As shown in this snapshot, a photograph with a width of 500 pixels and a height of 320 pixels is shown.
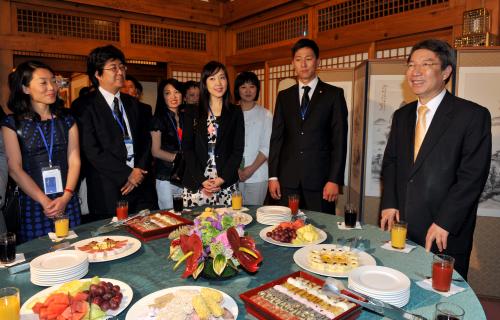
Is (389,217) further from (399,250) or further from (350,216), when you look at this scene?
(399,250)

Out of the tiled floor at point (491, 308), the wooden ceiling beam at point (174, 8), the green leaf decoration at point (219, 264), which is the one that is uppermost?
the wooden ceiling beam at point (174, 8)

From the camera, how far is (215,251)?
1296mm

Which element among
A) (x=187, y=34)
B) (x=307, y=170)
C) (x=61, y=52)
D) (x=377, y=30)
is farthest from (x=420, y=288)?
(x=187, y=34)

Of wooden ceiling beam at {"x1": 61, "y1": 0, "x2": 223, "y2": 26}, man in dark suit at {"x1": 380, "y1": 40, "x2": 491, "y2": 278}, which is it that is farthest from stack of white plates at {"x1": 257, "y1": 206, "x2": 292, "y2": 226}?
wooden ceiling beam at {"x1": 61, "y1": 0, "x2": 223, "y2": 26}

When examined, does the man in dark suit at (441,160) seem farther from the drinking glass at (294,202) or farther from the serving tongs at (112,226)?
the serving tongs at (112,226)

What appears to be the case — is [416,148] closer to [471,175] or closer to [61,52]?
[471,175]

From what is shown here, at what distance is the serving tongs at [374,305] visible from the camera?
3.55 feet

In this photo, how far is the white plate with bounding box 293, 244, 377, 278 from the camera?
4.44ft

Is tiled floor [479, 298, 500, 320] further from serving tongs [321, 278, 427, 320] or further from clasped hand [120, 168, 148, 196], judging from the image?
clasped hand [120, 168, 148, 196]

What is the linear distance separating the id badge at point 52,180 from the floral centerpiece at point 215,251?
4.43ft

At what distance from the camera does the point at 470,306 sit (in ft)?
3.82

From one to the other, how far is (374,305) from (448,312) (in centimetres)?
20

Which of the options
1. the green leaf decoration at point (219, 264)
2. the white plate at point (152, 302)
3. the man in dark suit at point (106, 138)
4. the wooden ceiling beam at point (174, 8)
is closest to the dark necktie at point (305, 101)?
the man in dark suit at point (106, 138)

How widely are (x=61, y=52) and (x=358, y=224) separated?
4.46m
